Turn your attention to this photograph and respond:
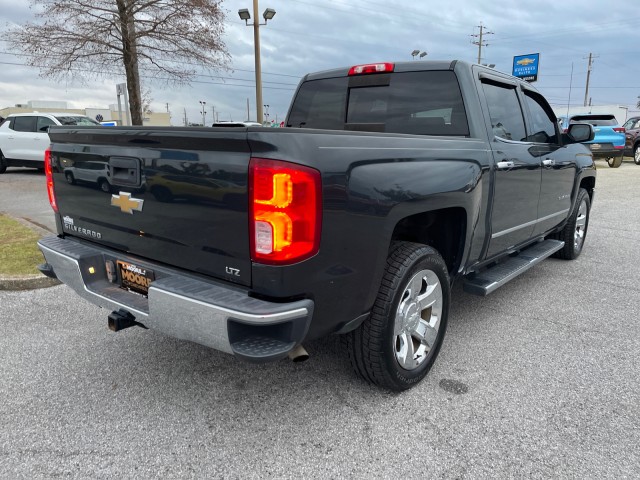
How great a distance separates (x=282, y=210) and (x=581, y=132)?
13.1ft

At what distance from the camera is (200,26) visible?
1340cm

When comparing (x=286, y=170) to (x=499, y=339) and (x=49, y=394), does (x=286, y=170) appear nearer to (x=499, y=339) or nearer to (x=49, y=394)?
(x=49, y=394)

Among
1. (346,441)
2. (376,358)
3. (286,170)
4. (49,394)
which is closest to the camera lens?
(286,170)

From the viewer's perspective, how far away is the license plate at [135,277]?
2467 millimetres

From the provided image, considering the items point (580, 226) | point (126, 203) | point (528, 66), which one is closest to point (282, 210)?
point (126, 203)

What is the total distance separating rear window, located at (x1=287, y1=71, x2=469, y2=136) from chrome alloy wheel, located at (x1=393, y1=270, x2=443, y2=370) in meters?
1.13

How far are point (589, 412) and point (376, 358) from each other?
120 centimetres

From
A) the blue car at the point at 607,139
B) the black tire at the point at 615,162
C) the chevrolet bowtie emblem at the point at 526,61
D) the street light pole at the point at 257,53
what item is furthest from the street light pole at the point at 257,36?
the chevrolet bowtie emblem at the point at 526,61

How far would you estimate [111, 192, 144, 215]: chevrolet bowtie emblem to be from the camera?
243 cm

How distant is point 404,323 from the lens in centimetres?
270

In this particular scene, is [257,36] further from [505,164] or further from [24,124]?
[505,164]

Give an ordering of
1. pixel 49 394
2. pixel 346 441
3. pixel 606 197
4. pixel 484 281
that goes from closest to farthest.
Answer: pixel 346 441 → pixel 49 394 → pixel 484 281 → pixel 606 197

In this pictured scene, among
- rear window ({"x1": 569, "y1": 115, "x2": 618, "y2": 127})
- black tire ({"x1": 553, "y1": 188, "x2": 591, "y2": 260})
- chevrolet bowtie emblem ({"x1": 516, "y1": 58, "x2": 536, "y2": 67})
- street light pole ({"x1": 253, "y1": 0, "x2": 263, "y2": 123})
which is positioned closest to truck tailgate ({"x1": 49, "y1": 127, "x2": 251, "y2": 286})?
black tire ({"x1": 553, "y1": 188, "x2": 591, "y2": 260})

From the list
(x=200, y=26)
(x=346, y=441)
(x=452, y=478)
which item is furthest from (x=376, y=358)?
(x=200, y=26)
